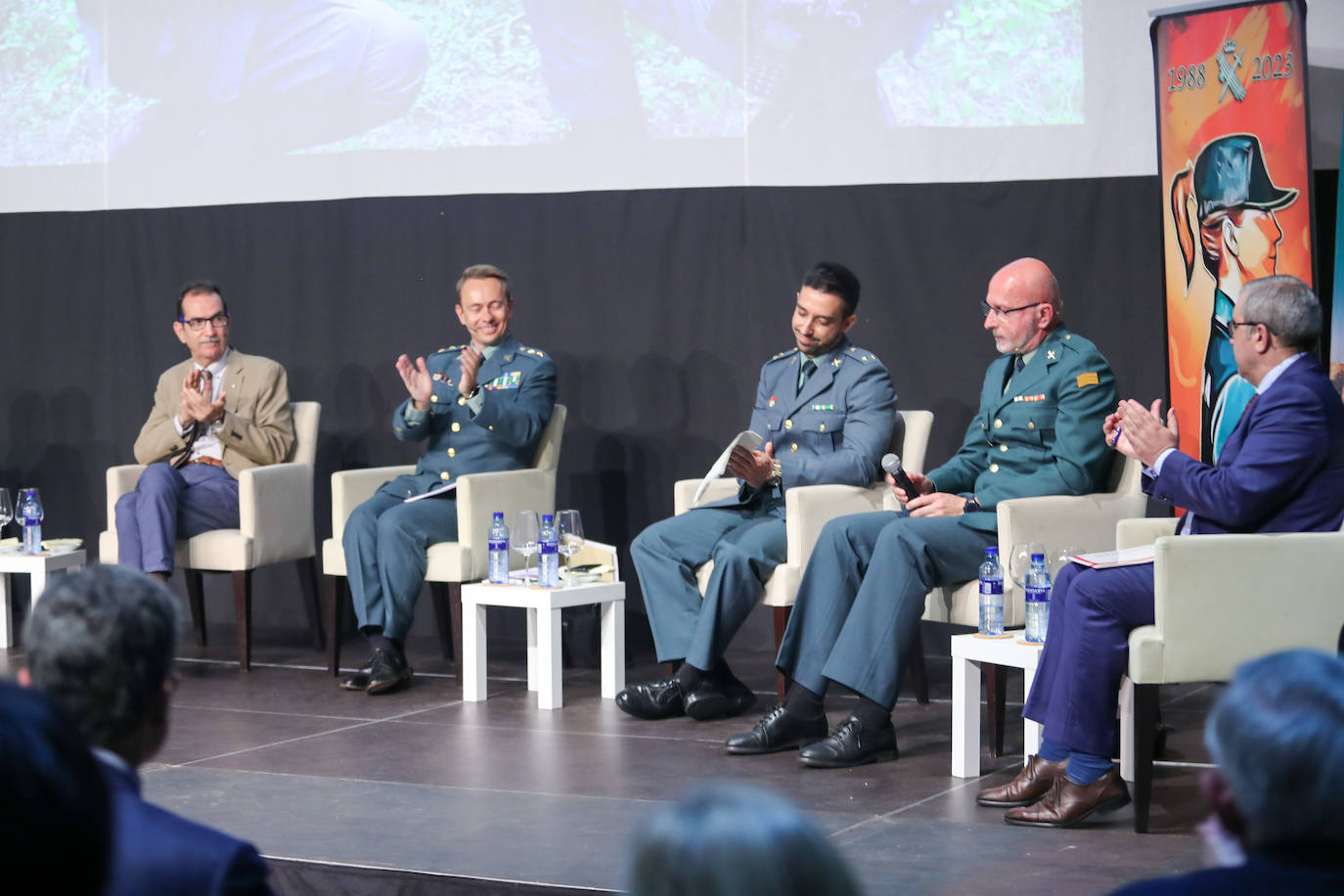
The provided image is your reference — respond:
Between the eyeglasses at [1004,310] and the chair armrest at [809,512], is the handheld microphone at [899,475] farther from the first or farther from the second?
the eyeglasses at [1004,310]

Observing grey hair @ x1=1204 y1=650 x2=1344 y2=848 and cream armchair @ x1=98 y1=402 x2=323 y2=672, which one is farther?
cream armchair @ x1=98 y1=402 x2=323 y2=672

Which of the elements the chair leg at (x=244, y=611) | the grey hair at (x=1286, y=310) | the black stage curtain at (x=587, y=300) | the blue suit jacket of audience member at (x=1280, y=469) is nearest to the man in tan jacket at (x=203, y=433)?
the chair leg at (x=244, y=611)

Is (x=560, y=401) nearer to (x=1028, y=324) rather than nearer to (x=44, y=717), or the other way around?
(x=1028, y=324)

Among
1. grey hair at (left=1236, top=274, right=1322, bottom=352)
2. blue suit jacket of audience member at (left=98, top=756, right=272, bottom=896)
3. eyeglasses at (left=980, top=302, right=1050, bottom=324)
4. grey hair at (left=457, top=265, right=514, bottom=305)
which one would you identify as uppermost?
grey hair at (left=457, top=265, right=514, bottom=305)

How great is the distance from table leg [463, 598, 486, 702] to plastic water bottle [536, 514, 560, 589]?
0.81ft

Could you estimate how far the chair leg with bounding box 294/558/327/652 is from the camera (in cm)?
605

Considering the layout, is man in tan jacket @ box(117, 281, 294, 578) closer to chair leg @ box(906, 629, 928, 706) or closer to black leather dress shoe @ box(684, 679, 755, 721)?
black leather dress shoe @ box(684, 679, 755, 721)

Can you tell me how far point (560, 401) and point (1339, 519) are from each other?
3.31 meters

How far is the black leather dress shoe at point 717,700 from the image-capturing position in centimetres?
457

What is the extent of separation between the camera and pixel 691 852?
866 millimetres

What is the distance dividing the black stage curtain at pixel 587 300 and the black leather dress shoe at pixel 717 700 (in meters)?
1.38

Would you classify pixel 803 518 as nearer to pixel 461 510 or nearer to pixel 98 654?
pixel 461 510

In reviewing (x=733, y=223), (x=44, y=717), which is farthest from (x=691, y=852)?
(x=733, y=223)

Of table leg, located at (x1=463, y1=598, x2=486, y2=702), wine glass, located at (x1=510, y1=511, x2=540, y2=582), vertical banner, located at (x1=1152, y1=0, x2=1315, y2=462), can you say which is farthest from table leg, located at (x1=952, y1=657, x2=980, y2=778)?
table leg, located at (x1=463, y1=598, x2=486, y2=702)
